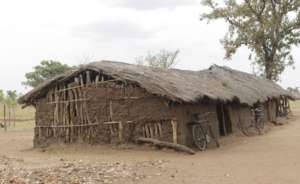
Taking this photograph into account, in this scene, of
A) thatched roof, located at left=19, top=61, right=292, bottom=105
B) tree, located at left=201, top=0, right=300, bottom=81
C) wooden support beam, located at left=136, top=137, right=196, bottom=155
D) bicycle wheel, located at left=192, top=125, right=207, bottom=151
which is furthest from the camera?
tree, located at left=201, top=0, right=300, bottom=81

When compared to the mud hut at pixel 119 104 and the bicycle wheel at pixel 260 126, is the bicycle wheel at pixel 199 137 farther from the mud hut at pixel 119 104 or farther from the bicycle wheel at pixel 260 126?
the bicycle wheel at pixel 260 126

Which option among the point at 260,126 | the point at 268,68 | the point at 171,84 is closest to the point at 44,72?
the point at 268,68

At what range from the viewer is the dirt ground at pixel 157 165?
10.8m

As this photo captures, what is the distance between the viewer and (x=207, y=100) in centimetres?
1797

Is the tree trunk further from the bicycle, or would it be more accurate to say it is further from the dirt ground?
the bicycle

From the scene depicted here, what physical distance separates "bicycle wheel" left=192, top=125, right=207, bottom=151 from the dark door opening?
393 centimetres

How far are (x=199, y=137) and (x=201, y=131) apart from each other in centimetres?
27

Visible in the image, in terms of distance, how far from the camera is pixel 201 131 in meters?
16.9

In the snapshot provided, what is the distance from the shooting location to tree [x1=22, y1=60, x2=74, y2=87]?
48062mm

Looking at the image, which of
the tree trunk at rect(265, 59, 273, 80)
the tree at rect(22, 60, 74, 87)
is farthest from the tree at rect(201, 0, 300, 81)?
the tree at rect(22, 60, 74, 87)

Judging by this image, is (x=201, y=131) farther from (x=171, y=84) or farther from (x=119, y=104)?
(x=119, y=104)

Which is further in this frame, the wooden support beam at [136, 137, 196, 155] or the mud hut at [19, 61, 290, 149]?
the mud hut at [19, 61, 290, 149]

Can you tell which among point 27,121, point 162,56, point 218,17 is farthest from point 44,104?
point 162,56

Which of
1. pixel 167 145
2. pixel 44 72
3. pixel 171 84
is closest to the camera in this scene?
pixel 167 145
